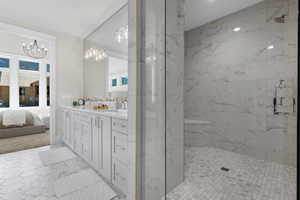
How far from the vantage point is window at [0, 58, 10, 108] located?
428 centimetres

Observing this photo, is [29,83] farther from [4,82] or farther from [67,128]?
[67,128]

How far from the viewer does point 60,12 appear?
8.41 feet

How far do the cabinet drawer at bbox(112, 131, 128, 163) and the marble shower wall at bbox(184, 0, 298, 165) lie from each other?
734 millimetres

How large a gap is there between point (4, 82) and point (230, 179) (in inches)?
250

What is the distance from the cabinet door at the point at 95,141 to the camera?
1.78 metres

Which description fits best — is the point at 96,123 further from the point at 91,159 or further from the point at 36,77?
the point at 36,77

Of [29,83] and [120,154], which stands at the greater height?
[29,83]

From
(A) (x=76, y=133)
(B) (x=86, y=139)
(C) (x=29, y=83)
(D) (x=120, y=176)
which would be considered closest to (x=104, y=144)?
(D) (x=120, y=176)

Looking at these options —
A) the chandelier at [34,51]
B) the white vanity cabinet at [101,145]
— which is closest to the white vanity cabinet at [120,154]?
the white vanity cabinet at [101,145]

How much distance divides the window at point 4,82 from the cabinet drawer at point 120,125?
4957 millimetres

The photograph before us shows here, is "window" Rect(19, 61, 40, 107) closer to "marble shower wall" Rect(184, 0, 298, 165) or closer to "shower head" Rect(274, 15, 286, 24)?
"marble shower wall" Rect(184, 0, 298, 165)

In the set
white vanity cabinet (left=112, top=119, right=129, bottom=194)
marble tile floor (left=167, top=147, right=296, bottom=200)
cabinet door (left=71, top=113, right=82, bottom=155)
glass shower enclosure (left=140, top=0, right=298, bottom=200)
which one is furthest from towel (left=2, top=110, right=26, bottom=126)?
marble tile floor (left=167, top=147, right=296, bottom=200)

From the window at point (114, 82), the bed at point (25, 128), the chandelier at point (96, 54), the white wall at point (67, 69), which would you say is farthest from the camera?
the bed at point (25, 128)

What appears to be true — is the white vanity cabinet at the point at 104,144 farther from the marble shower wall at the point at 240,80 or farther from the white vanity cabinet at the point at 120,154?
the marble shower wall at the point at 240,80
